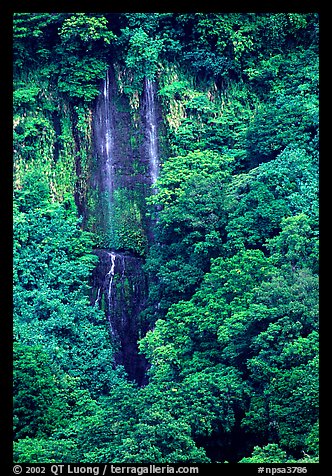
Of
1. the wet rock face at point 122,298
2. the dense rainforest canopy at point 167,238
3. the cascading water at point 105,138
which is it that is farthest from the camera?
the cascading water at point 105,138

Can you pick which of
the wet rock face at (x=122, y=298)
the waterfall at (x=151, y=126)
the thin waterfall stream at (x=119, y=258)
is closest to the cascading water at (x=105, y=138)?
the thin waterfall stream at (x=119, y=258)

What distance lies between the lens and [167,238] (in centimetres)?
1409

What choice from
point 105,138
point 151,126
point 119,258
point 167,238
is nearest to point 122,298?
point 119,258

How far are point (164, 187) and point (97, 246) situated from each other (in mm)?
1412

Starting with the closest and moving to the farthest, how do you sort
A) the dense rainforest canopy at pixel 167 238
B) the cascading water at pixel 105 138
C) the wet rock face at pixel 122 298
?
the dense rainforest canopy at pixel 167 238 < the wet rock face at pixel 122 298 < the cascading water at pixel 105 138

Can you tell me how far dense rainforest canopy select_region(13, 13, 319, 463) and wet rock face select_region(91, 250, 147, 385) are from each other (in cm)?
3

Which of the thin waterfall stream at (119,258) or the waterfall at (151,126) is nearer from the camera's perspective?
the thin waterfall stream at (119,258)

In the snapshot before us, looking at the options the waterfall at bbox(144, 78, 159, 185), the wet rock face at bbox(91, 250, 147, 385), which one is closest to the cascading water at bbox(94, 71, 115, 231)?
the waterfall at bbox(144, 78, 159, 185)

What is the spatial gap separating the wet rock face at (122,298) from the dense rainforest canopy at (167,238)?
0.10ft

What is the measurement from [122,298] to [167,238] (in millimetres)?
1205

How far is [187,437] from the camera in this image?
36.2 feet

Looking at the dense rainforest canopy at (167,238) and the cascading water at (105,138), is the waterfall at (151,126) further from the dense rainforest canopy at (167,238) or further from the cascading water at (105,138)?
the cascading water at (105,138)

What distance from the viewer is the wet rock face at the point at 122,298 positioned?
14.2 meters
